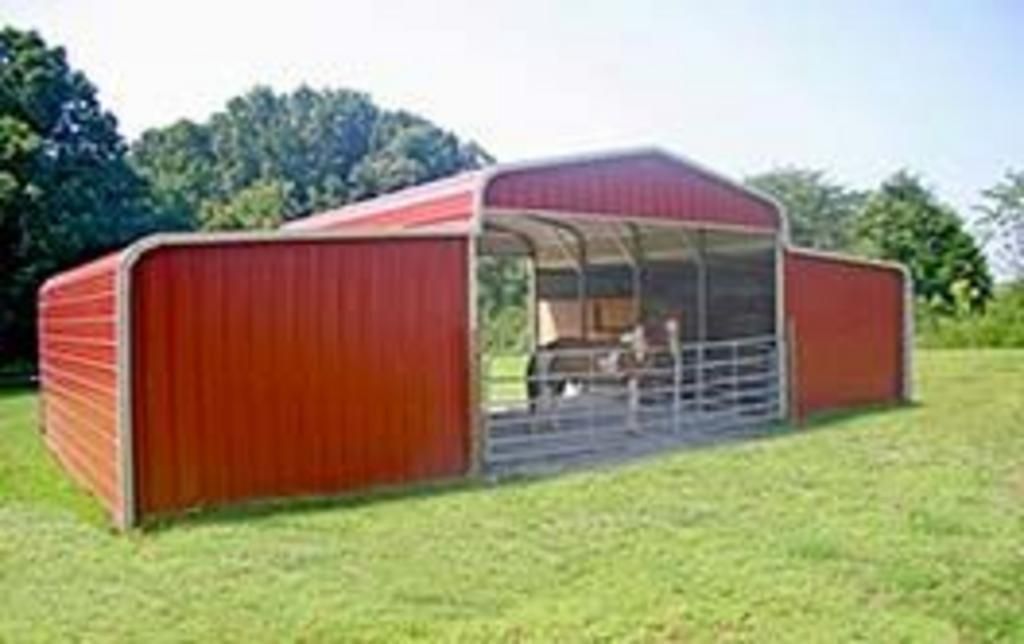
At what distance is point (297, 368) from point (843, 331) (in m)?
8.33

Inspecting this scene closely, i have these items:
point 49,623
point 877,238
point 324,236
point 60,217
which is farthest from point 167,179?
point 49,623

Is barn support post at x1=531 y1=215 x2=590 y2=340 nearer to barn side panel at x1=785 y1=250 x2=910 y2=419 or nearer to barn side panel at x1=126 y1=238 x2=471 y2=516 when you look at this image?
barn side panel at x1=785 y1=250 x2=910 y2=419

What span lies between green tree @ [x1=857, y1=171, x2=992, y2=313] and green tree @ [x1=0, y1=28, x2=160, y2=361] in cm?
2486

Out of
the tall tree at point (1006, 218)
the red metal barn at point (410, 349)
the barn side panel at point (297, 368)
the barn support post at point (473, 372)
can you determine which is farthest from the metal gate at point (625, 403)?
the tall tree at point (1006, 218)

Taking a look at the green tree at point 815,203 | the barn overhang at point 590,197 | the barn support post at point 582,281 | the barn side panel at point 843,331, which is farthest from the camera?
the green tree at point 815,203

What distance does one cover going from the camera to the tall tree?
130 feet

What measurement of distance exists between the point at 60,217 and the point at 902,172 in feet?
102

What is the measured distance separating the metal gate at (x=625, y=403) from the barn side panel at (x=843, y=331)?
53 cm

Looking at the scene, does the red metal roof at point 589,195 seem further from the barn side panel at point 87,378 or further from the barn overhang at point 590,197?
the barn side panel at point 87,378

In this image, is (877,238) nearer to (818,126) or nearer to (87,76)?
(818,126)

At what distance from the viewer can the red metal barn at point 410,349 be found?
8570 millimetres

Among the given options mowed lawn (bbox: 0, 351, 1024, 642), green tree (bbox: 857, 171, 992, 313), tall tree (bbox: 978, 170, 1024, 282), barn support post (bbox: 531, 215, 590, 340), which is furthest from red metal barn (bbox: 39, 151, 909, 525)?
tall tree (bbox: 978, 170, 1024, 282)

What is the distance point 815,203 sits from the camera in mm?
48375

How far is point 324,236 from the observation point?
9305 millimetres
